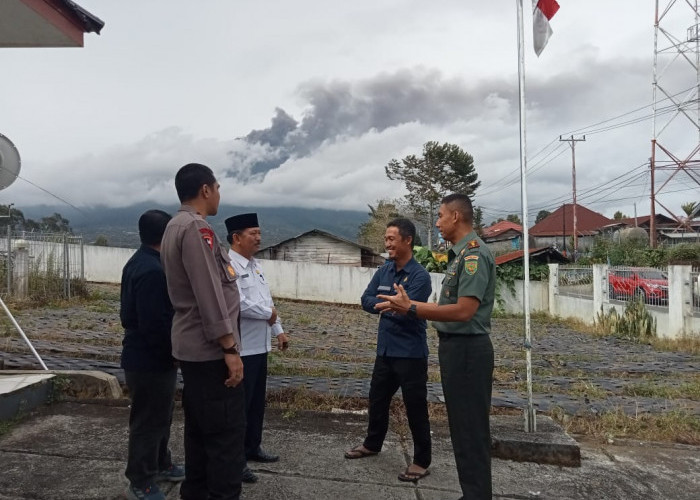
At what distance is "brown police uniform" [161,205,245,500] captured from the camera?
2516 mm

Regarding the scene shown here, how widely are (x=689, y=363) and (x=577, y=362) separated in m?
2.26

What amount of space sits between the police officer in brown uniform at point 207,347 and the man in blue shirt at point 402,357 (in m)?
1.23

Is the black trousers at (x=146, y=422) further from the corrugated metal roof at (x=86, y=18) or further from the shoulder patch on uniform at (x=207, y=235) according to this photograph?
the corrugated metal roof at (x=86, y=18)

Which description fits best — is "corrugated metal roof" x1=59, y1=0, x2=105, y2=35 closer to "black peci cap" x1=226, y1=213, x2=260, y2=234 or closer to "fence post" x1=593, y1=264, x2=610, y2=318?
"black peci cap" x1=226, y1=213, x2=260, y2=234

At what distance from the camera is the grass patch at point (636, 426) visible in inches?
177

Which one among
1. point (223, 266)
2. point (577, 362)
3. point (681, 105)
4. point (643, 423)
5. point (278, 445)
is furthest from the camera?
point (681, 105)

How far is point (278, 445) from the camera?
12.9 ft

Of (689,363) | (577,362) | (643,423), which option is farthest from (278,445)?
(689,363)

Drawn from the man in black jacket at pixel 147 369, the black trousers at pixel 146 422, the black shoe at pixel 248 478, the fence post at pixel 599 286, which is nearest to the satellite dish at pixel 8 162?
the man in black jacket at pixel 147 369

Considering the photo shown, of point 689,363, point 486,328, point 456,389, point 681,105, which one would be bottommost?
point 689,363

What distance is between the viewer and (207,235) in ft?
8.64

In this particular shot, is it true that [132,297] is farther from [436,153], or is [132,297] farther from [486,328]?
[436,153]

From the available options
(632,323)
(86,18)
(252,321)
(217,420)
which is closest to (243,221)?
(252,321)

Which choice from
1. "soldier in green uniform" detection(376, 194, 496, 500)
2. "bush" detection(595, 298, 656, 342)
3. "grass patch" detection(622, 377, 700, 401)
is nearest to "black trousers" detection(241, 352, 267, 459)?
"soldier in green uniform" detection(376, 194, 496, 500)
